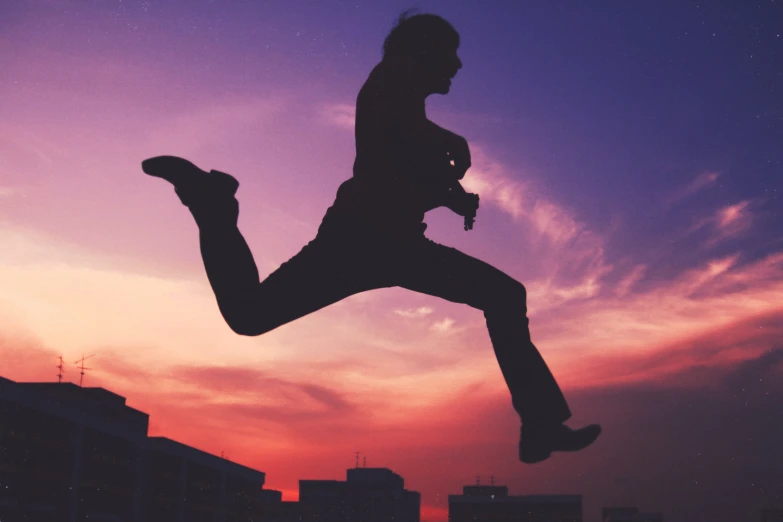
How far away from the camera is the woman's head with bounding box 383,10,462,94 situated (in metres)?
3.92

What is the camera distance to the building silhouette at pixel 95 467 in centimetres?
7506

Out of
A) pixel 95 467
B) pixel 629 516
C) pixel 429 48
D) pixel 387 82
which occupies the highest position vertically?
pixel 95 467

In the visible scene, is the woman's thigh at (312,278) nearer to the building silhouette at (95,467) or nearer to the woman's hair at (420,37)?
the woman's hair at (420,37)

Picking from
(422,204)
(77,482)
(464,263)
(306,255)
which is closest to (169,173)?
(306,255)

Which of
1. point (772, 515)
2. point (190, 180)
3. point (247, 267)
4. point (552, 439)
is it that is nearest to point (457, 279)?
point (552, 439)

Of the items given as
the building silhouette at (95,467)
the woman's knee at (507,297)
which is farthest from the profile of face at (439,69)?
the building silhouette at (95,467)

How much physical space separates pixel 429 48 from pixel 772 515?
212m

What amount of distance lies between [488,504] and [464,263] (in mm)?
182241

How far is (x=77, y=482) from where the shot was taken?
266ft

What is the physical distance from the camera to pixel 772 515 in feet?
605

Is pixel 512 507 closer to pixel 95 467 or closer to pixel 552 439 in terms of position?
pixel 95 467

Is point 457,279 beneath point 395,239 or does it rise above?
beneath

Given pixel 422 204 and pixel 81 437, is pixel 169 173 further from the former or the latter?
pixel 81 437

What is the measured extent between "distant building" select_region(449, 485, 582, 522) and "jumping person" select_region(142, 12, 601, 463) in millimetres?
178794
